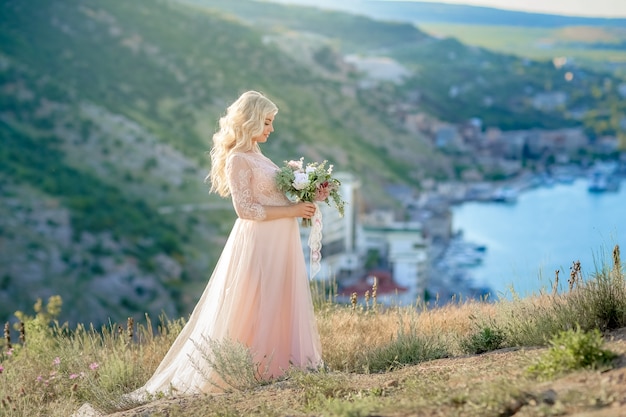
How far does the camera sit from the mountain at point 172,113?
35.9 m

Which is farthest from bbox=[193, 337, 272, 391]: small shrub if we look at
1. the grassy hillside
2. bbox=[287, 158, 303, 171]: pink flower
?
the grassy hillside

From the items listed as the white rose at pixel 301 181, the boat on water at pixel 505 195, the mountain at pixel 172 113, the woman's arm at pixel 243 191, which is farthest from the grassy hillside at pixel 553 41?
the woman's arm at pixel 243 191

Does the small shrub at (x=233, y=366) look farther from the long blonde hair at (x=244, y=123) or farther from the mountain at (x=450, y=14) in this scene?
the mountain at (x=450, y=14)

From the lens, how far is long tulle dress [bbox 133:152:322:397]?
4152 mm

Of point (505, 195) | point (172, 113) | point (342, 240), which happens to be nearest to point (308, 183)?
point (342, 240)

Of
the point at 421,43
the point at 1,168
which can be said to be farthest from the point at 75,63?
the point at 421,43

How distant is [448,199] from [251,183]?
56.8 m

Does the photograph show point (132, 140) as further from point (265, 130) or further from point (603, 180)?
point (265, 130)

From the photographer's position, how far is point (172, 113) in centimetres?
4891

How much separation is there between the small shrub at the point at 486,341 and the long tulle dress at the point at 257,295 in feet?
2.47

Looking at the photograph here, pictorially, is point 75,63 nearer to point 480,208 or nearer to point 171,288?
point 171,288

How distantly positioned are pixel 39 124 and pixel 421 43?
3314cm

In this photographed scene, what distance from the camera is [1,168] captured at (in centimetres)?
3678

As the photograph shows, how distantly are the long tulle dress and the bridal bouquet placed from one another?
2.3 inches
